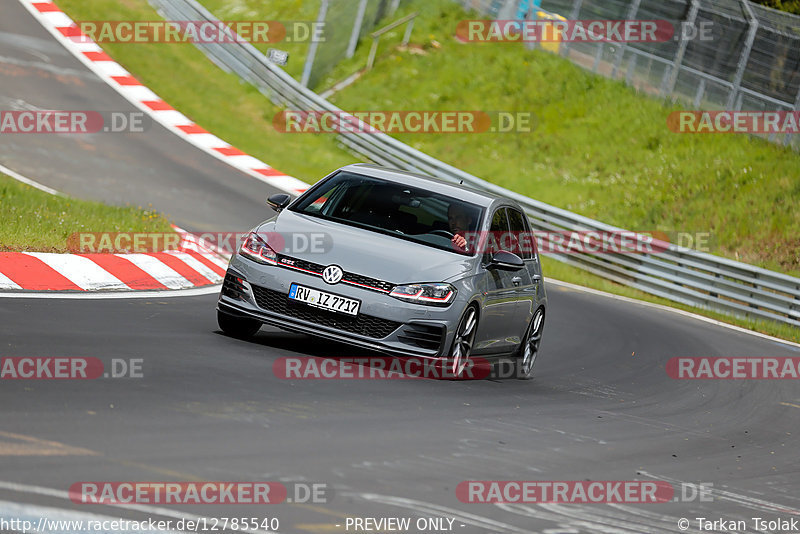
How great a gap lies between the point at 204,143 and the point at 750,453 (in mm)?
17948

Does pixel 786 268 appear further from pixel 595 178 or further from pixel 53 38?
pixel 53 38

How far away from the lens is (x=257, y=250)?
9617 mm

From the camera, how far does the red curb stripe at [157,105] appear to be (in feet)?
88.7

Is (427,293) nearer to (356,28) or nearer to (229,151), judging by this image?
(229,151)

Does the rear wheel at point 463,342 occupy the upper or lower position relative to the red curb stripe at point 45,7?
upper

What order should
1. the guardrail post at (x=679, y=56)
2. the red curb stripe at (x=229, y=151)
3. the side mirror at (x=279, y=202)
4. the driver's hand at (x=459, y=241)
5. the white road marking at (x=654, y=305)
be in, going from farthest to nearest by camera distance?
the guardrail post at (x=679, y=56) < the red curb stripe at (x=229, y=151) < the white road marking at (x=654, y=305) < the side mirror at (x=279, y=202) < the driver's hand at (x=459, y=241)

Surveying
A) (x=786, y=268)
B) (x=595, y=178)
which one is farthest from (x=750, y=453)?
(x=595, y=178)

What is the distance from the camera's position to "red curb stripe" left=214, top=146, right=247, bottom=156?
25.8 metres

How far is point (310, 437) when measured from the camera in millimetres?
6953

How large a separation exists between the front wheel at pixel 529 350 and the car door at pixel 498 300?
262 mm

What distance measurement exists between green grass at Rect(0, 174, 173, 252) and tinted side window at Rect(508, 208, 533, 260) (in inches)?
176

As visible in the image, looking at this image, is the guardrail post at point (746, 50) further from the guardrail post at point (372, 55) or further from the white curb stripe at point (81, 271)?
the white curb stripe at point (81, 271)

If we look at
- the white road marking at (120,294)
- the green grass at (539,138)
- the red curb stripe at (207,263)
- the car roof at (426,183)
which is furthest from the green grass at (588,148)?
the car roof at (426,183)

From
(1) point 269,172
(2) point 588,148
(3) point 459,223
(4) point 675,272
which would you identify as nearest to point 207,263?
(3) point 459,223
